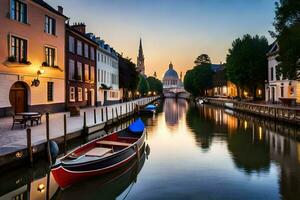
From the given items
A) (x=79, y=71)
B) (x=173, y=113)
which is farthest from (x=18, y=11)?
(x=173, y=113)

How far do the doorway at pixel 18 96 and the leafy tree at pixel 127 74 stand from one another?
128 feet

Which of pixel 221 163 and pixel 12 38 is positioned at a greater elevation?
pixel 12 38

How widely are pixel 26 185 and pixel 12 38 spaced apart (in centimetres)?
1670

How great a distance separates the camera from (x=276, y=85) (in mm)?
47531

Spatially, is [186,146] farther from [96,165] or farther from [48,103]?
[48,103]

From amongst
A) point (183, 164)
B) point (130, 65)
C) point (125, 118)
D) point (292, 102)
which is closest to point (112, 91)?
point (130, 65)

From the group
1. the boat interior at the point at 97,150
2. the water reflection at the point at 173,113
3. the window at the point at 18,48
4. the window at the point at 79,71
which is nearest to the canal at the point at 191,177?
the boat interior at the point at 97,150

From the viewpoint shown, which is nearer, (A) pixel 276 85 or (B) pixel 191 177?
(B) pixel 191 177

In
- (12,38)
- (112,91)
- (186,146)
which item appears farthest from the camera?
(112,91)

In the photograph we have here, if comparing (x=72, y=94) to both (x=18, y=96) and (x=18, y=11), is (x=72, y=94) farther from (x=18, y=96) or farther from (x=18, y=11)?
(x=18, y=11)

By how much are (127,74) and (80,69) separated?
27901mm

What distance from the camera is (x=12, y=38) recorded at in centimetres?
2366

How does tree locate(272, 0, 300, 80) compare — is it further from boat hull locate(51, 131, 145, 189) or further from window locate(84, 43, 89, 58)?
window locate(84, 43, 89, 58)

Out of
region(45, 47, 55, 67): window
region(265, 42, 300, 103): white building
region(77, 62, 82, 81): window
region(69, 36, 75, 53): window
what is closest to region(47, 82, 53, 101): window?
region(45, 47, 55, 67): window
